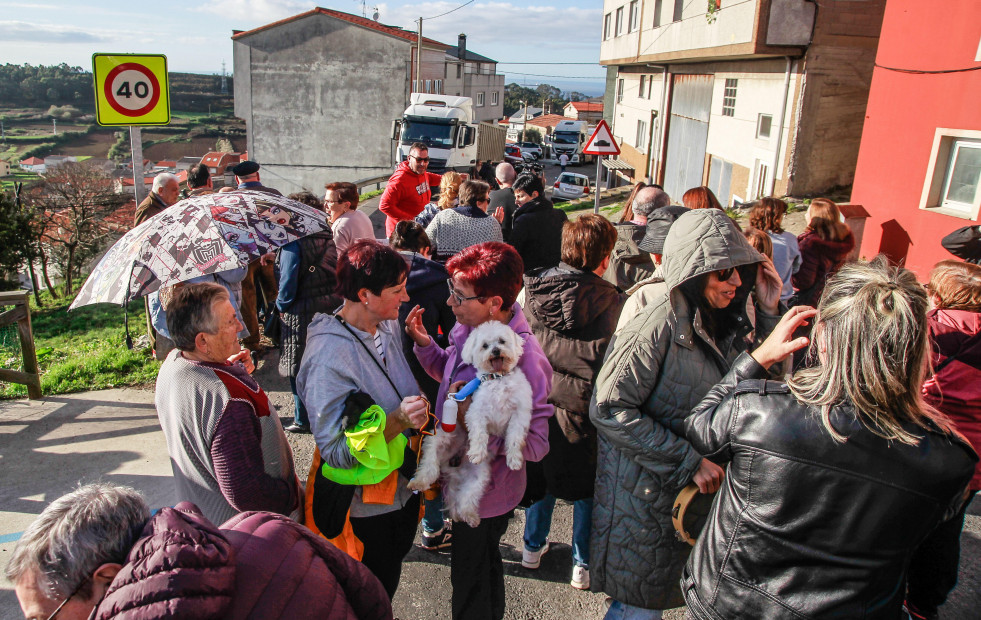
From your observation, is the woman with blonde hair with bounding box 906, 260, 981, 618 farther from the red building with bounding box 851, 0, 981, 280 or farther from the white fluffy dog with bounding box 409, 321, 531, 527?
the red building with bounding box 851, 0, 981, 280

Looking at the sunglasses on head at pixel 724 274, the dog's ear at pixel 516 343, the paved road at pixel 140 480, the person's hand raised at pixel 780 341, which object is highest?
the sunglasses on head at pixel 724 274

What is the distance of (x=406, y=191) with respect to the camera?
7566mm

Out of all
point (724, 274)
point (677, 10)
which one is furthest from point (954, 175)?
point (677, 10)

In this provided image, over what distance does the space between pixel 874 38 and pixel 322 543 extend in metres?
14.7

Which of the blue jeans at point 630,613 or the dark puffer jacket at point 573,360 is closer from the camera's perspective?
the blue jeans at point 630,613

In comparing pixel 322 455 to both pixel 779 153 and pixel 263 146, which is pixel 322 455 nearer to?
pixel 779 153

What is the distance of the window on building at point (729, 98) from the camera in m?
16.1

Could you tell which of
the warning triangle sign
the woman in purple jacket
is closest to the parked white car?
the warning triangle sign

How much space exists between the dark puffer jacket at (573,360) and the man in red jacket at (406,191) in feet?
15.1

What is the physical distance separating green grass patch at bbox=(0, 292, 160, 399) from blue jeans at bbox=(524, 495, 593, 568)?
433cm

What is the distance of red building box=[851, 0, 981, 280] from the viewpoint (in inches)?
292

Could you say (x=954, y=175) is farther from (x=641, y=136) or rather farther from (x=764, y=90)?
(x=641, y=136)

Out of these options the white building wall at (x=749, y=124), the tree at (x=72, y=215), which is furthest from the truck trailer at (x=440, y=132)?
the tree at (x=72, y=215)

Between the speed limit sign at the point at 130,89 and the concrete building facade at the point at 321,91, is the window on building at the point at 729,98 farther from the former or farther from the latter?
the concrete building facade at the point at 321,91
